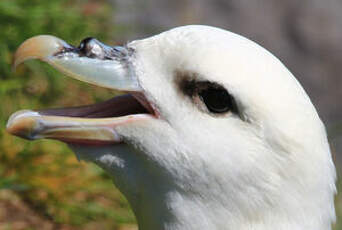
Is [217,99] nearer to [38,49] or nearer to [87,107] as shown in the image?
[87,107]

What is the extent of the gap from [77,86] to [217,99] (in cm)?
276

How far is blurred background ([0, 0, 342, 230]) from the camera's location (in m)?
3.99

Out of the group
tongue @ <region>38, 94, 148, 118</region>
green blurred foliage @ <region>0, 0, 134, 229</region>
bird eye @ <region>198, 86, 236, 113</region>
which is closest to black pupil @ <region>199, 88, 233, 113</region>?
bird eye @ <region>198, 86, 236, 113</region>

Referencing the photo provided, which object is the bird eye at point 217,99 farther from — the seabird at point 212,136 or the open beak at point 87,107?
the open beak at point 87,107

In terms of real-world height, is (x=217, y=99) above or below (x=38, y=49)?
above

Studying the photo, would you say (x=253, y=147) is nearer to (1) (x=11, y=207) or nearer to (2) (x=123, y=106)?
(2) (x=123, y=106)

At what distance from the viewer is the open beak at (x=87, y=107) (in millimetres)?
2205

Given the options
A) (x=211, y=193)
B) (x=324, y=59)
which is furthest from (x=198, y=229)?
(x=324, y=59)

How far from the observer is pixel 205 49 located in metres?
2.09

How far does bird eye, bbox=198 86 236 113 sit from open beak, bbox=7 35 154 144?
171 millimetres

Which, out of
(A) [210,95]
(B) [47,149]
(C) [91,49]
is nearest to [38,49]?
(C) [91,49]

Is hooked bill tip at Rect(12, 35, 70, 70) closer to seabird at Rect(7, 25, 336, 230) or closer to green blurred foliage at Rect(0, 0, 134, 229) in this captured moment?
seabird at Rect(7, 25, 336, 230)

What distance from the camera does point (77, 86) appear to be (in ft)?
15.6

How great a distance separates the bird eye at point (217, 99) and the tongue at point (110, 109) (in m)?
0.27
